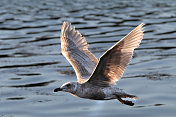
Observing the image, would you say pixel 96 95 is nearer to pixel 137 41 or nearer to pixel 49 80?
pixel 137 41

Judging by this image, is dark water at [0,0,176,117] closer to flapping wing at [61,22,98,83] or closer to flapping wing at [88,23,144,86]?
flapping wing at [61,22,98,83]

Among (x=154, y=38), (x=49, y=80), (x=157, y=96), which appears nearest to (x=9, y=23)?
(x=154, y=38)

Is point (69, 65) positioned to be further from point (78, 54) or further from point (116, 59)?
point (116, 59)

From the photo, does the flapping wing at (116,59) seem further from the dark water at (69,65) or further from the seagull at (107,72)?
the dark water at (69,65)

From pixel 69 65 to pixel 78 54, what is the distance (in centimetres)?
400

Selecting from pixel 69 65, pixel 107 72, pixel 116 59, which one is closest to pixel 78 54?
pixel 107 72

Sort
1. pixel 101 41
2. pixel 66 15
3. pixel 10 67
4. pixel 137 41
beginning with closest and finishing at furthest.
A: pixel 137 41 < pixel 10 67 < pixel 101 41 < pixel 66 15

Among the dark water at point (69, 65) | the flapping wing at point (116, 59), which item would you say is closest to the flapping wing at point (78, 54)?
the flapping wing at point (116, 59)

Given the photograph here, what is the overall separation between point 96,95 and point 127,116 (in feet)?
4.77

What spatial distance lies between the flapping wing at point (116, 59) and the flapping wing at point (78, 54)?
0.58m

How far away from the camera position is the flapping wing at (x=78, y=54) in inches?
319

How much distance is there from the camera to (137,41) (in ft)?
21.5

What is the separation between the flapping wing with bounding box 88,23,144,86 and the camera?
21.3ft

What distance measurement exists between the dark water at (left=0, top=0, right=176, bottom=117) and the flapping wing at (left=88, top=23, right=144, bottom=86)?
5.33 feet
